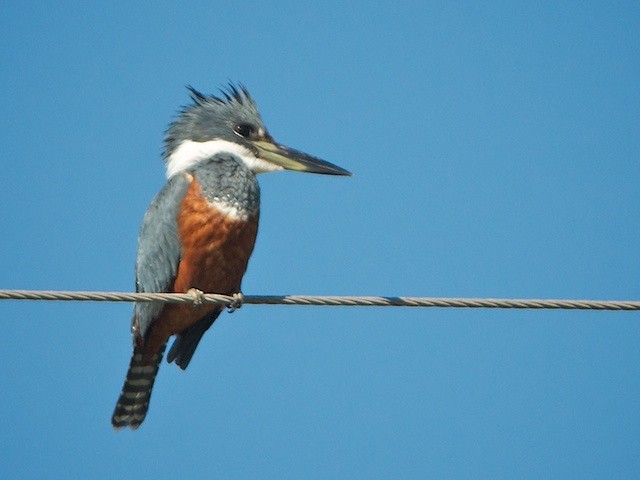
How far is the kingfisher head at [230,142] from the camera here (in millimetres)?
5488

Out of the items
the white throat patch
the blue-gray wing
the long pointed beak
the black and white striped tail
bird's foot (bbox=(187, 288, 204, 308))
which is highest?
the long pointed beak

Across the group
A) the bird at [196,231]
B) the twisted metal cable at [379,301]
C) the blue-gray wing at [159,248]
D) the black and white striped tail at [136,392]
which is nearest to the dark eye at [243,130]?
the bird at [196,231]

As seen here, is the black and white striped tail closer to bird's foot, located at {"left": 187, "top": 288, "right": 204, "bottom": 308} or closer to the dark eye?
bird's foot, located at {"left": 187, "top": 288, "right": 204, "bottom": 308}

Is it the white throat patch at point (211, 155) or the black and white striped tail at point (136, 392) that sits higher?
the white throat patch at point (211, 155)

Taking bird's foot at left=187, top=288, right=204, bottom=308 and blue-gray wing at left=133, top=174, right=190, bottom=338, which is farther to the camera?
blue-gray wing at left=133, top=174, right=190, bottom=338

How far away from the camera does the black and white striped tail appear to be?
5344mm

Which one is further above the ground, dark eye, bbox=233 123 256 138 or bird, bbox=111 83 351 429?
dark eye, bbox=233 123 256 138

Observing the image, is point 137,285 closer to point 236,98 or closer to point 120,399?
point 120,399

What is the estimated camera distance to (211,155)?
5.39 metres

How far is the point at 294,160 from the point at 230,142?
381 millimetres

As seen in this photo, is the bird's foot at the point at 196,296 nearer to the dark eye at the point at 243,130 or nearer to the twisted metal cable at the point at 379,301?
the twisted metal cable at the point at 379,301

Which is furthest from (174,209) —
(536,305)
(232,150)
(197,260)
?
(536,305)

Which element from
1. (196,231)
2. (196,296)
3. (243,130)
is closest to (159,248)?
(196,231)

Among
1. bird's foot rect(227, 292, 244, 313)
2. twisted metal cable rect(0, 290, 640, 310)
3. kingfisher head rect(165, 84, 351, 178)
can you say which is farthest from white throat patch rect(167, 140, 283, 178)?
twisted metal cable rect(0, 290, 640, 310)
